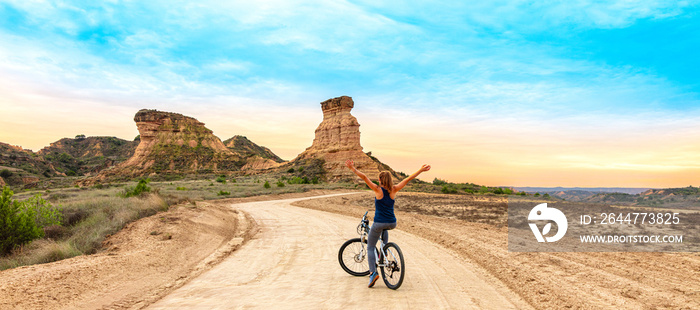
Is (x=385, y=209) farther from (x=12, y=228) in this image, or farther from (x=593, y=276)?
(x=12, y=228)

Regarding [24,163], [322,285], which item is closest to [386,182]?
[322,285]

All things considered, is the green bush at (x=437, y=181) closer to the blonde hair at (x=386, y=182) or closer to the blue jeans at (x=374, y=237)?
the blue jeans at (x=374, y=237)

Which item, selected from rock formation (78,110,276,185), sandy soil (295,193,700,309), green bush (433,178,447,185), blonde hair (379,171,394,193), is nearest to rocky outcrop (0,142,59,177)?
rock formation (78,110,276,185)

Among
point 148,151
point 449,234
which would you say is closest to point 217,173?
point 148,151

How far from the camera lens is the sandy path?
5.41 meters

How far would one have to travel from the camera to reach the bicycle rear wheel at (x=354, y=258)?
684 centimetres

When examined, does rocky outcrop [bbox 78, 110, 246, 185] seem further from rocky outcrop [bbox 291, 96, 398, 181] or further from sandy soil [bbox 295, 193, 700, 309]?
sandy soil [bbox 295, 193, 700, 309]

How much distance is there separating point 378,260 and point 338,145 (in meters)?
71.8

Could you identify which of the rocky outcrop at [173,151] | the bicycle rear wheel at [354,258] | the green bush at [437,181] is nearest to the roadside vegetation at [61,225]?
the bicycle rear wheel at [354,258]

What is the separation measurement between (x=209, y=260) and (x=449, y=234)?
7.74 meters

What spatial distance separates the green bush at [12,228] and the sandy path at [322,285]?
589 centimetres

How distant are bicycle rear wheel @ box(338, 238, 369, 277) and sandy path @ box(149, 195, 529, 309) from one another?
0.53ft

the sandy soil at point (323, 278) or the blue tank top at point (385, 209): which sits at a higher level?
the blue tank top at point (385, 209)

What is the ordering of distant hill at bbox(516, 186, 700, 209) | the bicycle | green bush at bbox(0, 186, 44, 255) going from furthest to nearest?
distant hill at bbox(516, 186, 700, 209) → green bush at bbox(0, 186, 44, 255) → the bicycle
